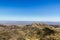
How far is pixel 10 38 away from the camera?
32.7 m

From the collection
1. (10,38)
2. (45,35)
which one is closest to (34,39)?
(45,35)

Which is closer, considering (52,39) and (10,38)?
(52,39)

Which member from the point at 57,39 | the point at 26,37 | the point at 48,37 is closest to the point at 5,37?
the point at 26,37

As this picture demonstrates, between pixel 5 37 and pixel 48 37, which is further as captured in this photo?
pixel 5 37

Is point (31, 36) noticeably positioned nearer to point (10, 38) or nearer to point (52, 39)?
point (52, 39)

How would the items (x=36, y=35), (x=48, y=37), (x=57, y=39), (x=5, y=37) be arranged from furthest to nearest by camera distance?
(x=5, y=37)
(x=36, y=35)
(x=48, y=37)
(x=57, y=39)

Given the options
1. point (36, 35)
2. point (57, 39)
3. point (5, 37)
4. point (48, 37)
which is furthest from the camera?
point (5, 37)

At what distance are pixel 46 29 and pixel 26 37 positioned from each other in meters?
5.30

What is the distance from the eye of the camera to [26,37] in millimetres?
26188

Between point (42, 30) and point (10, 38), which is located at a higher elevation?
point (42, 30)

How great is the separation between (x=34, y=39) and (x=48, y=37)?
3.02 metres

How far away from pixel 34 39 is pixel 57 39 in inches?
196

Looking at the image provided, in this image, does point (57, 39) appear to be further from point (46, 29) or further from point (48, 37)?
point (46, 29)

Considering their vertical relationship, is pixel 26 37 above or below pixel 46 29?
below
